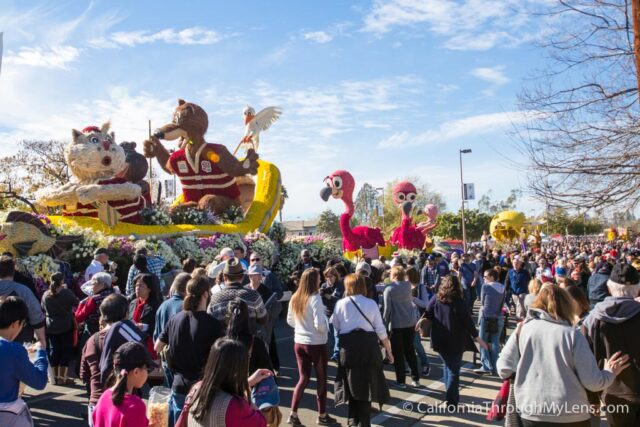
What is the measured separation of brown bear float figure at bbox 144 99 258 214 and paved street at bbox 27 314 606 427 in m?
9.30

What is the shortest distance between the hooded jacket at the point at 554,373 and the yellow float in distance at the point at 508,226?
1488 inches

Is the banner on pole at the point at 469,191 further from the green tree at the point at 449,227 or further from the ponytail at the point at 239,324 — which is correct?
the ponytail at the point at 239,324

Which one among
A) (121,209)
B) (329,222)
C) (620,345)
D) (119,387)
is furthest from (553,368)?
(329,222)

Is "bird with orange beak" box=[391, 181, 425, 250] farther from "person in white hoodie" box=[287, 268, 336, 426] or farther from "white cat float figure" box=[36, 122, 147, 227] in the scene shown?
"person in white hoodie" box=[287, 268, 336, 426]

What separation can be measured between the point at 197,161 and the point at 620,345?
13.9 metres

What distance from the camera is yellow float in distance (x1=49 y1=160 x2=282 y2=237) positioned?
508 inches

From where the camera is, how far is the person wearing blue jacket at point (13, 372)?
10.9 feet

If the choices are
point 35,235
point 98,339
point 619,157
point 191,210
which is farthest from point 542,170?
point 191,210

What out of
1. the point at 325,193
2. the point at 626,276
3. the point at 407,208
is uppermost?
the point at 325,193

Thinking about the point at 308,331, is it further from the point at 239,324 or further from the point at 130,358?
the point at 130,358

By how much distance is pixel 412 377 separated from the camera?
297 inches

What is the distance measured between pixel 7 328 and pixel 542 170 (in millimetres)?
6628

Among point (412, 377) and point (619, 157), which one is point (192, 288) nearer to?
point (412, 377)

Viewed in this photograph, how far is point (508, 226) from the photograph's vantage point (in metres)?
39.7
